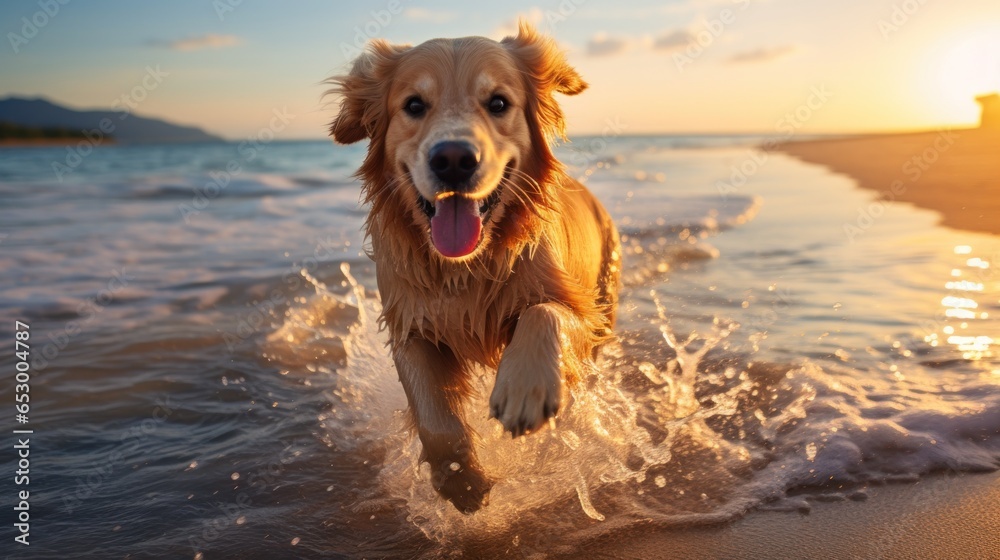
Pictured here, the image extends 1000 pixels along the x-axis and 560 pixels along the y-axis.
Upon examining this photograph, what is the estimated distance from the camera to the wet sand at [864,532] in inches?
93.9

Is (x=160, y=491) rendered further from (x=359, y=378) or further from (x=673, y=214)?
(x=673, y=214)

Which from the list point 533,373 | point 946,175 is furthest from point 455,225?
point 946,175

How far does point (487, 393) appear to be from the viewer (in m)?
3.90

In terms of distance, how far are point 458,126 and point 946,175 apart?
880cm

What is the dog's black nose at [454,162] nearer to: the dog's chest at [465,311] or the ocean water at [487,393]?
the dog's chest at [465,311]

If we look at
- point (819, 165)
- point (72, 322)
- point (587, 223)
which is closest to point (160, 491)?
point (587, 223)

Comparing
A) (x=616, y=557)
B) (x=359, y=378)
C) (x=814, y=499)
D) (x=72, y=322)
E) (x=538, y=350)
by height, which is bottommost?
(x=72, y=322)

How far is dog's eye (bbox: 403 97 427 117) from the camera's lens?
10.2 ft

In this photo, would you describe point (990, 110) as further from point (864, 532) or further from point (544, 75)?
point (864, 532)

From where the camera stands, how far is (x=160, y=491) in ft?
10.3

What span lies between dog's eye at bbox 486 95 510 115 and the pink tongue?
1.35ft

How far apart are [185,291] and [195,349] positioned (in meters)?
1.52
